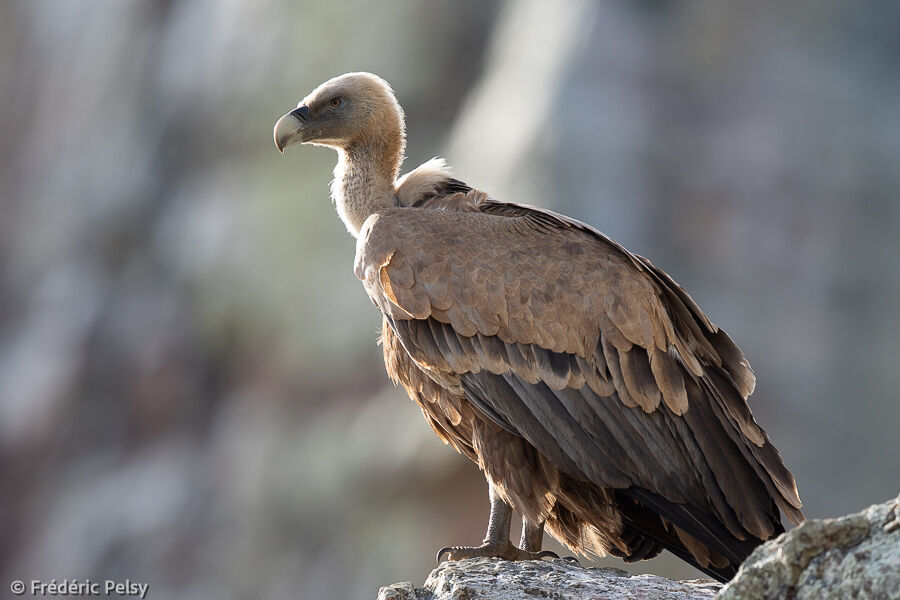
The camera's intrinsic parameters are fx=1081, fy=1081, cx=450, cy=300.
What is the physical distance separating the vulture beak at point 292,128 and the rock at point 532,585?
1913 millimetres

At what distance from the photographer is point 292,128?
4457 mm

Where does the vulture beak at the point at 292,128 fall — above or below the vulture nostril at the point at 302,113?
below

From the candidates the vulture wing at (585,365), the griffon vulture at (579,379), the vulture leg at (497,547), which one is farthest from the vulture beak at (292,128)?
the vulture leg at (497,547)

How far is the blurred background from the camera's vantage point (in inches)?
318

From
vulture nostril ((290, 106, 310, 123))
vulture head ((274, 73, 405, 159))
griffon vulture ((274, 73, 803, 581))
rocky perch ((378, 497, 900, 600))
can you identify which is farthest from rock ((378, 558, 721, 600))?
vulture nostril ((290, 106, 310, 123))

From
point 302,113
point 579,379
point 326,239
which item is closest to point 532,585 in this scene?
point 579,379

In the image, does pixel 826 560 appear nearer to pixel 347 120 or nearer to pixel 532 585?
pixel 532 585

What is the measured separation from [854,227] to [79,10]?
10.3 meters

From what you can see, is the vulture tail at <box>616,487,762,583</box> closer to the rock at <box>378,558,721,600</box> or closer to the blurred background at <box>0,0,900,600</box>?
the rock at <box>378,558,721,600</box>

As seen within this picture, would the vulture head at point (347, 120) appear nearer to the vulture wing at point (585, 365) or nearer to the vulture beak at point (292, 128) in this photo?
the vulture beak at point (292, 128)

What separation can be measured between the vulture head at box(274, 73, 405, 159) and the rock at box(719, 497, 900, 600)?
110 inches

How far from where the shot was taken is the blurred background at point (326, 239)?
809 cm

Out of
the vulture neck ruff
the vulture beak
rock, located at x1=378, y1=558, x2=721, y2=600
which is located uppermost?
the vulture beak

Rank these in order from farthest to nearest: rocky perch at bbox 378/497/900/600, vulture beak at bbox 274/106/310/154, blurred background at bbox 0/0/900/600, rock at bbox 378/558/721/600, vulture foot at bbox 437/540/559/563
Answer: blurred background at bbox 0/0/900/600 < vulture beak at bbox 274/106/310/154 < vulture foot at bbox 437/540/559/563 < rock at bbox 378/558/721/600 < rocky perch at bbox 378/497/900/600
